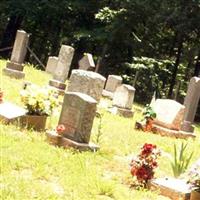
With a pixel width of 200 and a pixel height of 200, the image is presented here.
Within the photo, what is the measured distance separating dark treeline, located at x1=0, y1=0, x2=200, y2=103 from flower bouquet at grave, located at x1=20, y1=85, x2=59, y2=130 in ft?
48.7

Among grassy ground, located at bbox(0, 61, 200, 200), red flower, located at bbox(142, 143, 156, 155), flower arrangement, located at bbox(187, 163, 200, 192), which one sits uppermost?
red flower, located at bbox(142, 143, 156, 155)

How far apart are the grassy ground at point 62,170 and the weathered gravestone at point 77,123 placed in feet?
0.85

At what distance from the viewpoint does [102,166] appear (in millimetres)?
9508

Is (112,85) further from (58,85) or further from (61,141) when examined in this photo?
(61,141)

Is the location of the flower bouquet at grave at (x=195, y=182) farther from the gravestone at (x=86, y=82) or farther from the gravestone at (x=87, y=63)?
the gravestone at (x=87, y=63)

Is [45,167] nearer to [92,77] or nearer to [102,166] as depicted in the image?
[102,166]

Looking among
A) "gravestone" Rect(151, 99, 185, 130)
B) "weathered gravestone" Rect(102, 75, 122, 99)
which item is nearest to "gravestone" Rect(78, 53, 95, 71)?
"weathered gravestone" Rect(102, 75, 122, 99)

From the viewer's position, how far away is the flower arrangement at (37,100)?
11.1 metres

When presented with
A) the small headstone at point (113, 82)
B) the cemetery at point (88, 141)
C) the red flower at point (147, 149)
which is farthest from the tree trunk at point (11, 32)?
the red flower at point (147, 149)

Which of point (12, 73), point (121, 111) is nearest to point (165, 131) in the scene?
point (121, 111)

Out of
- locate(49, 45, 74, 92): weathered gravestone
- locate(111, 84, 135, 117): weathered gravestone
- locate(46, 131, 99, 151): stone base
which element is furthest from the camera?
locate(49, 45, 74, 92): weathered gravestone

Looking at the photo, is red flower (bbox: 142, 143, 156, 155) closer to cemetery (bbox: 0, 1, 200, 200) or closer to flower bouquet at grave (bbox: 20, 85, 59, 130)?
cemetery (bbox: 0, 1, 200, 200)

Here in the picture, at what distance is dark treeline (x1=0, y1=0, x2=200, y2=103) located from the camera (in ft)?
89.6

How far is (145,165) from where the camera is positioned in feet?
28.6
